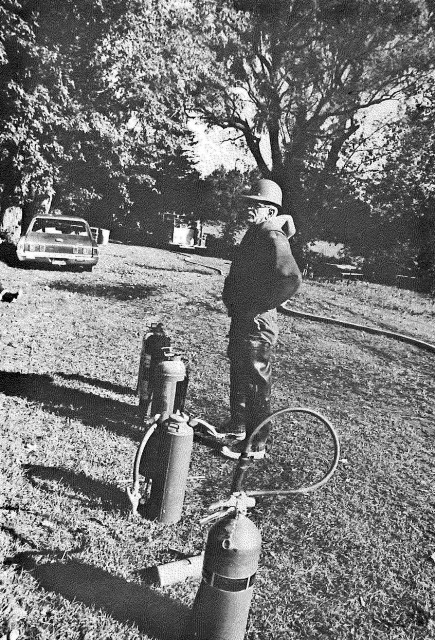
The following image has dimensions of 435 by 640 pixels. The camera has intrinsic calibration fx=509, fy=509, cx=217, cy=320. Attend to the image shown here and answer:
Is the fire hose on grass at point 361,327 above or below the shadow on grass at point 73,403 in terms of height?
above

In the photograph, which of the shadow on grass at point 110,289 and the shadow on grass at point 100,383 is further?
the shadow on grass at point 110,289

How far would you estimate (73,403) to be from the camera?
5344mm

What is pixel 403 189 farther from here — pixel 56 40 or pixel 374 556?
pixel 374 556

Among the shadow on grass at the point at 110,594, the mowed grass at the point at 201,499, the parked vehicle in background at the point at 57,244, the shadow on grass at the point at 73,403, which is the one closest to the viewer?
the shadow on grass at the point at 110,594

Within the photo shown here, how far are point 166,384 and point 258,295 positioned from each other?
107 centimetres

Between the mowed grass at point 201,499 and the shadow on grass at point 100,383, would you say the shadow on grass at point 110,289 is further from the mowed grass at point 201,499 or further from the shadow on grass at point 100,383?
the shadow on grass at point 100,383

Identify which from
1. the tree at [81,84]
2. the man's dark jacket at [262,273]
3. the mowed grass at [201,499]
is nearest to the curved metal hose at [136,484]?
the mowed grass at [201,499]

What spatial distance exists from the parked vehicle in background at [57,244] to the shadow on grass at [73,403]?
29.0ft

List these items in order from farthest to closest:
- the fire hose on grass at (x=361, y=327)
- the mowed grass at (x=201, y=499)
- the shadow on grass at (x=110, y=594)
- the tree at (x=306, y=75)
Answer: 1. the tree at (x=306, y=75)
2. the fire hose on grass at (x=361, y=327)
3. the mowed grass at (x=201, y=499)
4. the shadow on grass at (x=110, y=594)

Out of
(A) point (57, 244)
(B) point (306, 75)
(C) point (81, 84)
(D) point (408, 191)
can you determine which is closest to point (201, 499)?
(A) point (57, 244)

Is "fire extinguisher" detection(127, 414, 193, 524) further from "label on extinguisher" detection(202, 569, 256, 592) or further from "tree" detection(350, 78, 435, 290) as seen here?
"tree" detection(350, 78, 435, 290)

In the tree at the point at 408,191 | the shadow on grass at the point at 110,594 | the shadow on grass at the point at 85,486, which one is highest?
the tree at the point at 408,191

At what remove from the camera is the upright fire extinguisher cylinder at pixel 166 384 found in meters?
4.28

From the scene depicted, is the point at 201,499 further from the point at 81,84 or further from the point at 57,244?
the point at 81,84
